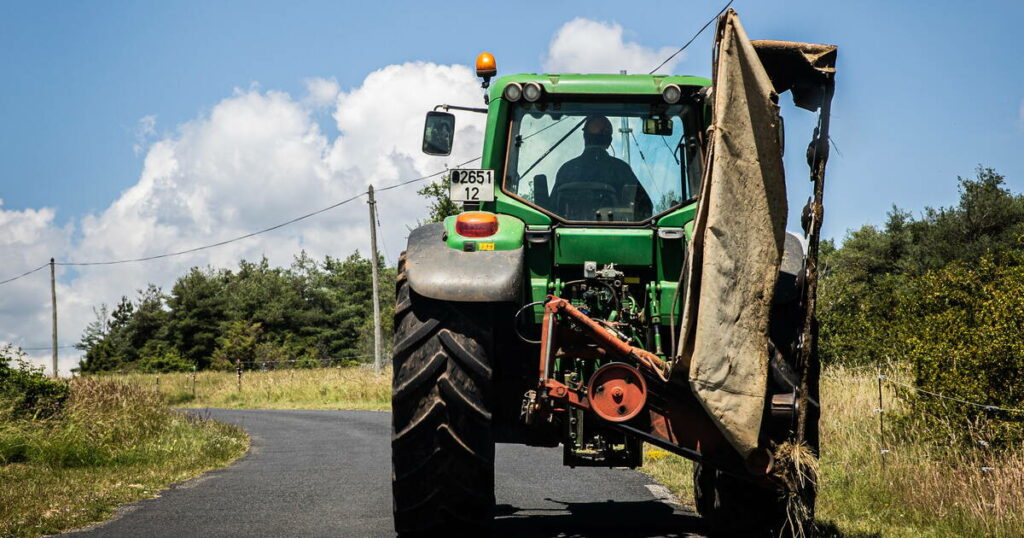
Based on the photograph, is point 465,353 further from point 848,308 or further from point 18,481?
point 848,308

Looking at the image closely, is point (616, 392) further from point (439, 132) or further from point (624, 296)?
point (439, 132)

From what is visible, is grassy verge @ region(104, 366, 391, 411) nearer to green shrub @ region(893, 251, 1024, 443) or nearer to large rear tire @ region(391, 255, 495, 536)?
green shrub @ region(893, 251, 1024, 443)

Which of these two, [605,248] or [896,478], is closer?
[605,248]

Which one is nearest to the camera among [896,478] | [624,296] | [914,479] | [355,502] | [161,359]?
[624,296]

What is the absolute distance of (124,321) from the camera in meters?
88.4

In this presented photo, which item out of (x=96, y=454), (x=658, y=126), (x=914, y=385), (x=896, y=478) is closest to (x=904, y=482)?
(x=896, y=478)

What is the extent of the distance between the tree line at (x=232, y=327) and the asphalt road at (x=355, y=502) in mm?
66230

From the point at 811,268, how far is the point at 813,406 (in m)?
0.80

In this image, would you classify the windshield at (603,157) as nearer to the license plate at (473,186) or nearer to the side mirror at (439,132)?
the license plate at (473,186)

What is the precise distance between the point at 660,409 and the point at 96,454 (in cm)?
927

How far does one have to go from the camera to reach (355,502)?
28.6 feet

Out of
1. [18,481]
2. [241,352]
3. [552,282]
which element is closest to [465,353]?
[552,282]

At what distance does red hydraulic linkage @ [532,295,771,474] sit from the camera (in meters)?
5.25

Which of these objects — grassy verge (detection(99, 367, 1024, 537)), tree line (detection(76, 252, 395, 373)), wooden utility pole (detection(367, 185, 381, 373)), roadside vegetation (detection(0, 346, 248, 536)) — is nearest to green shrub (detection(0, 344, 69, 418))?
roadside vegetation (detection(0, 346, 248, 536))
